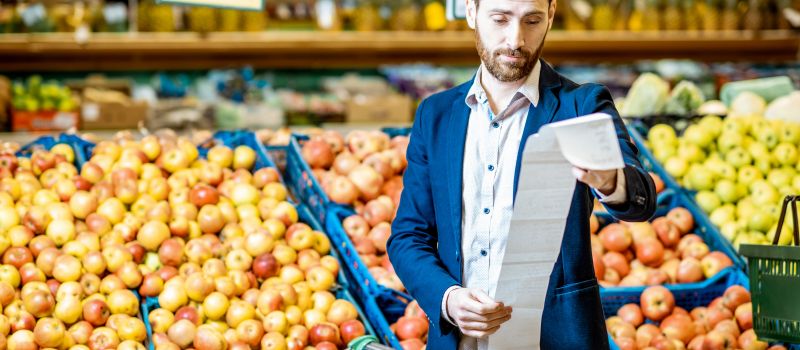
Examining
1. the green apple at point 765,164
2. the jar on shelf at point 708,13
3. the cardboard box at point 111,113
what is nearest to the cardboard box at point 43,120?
the cardboard box at point 111,113

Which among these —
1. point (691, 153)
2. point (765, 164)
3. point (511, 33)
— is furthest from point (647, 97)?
point (511, 33)

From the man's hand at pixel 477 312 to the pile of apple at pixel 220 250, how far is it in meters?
0.98

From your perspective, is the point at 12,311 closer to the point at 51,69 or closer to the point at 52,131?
the point at 52,131

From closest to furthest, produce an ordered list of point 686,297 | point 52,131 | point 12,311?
point 12,311 < point 686,297 < point 52,131

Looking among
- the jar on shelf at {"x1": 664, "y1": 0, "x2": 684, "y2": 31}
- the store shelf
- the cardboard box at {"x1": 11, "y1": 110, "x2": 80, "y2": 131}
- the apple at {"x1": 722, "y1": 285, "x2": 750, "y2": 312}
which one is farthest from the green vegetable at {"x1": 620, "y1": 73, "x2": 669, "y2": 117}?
the cardboard box at {"x1": 11, "y1": 110, "x2": 80, "y2": 131}

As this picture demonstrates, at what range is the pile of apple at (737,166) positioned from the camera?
3363 millimetres

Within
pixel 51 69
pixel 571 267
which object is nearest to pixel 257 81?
pixel 51 69

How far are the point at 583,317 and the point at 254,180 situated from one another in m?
1.80

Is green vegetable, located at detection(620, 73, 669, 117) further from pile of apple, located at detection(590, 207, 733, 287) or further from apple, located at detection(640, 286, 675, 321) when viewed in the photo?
apple, located at detection(640, 286, 675, 321)

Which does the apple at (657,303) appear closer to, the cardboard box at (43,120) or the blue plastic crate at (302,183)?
the blue plastic crate at (302,183)

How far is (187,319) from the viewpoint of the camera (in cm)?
262

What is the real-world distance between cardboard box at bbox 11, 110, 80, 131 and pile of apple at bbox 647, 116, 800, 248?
368cm

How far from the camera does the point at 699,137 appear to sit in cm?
372

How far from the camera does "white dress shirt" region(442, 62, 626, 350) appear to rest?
5.84 feet
